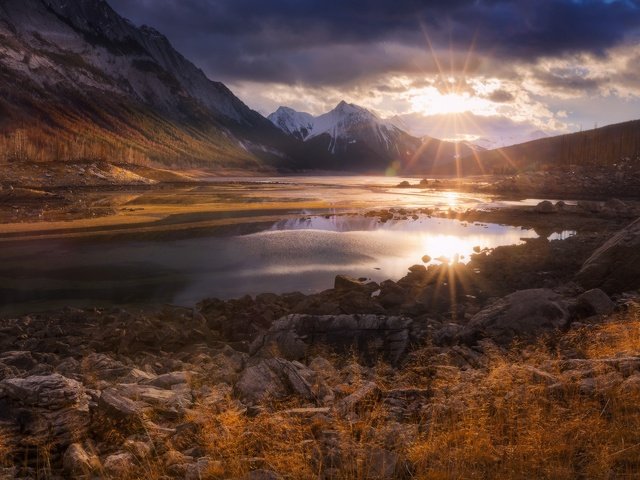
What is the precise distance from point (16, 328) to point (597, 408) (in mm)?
17463

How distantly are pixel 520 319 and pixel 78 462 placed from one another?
11246mm

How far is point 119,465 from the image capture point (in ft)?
21.4

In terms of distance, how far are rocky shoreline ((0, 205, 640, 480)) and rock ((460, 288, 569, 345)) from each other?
0.04m

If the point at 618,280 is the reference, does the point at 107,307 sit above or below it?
below

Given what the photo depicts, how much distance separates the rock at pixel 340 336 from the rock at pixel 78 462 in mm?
6813

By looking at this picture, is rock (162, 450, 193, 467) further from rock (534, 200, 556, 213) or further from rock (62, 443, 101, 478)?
rock (534, 200, 556, 213)

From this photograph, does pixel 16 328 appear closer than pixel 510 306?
No

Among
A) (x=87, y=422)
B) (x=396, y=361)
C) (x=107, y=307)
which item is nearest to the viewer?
(x=87, y=422)

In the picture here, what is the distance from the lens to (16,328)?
1645 cm

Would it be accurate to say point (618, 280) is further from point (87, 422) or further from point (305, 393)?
point (87, 422)

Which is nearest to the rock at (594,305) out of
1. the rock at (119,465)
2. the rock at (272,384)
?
the rock at (272,384)

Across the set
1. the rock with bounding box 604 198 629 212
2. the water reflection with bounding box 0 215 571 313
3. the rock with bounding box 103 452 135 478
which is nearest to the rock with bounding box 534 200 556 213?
the rock with bounding box 604 198 629 212

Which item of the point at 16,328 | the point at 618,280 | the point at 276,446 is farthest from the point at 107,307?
the point at 618,280

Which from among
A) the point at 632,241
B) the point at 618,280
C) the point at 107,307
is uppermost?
the point at 632,241
